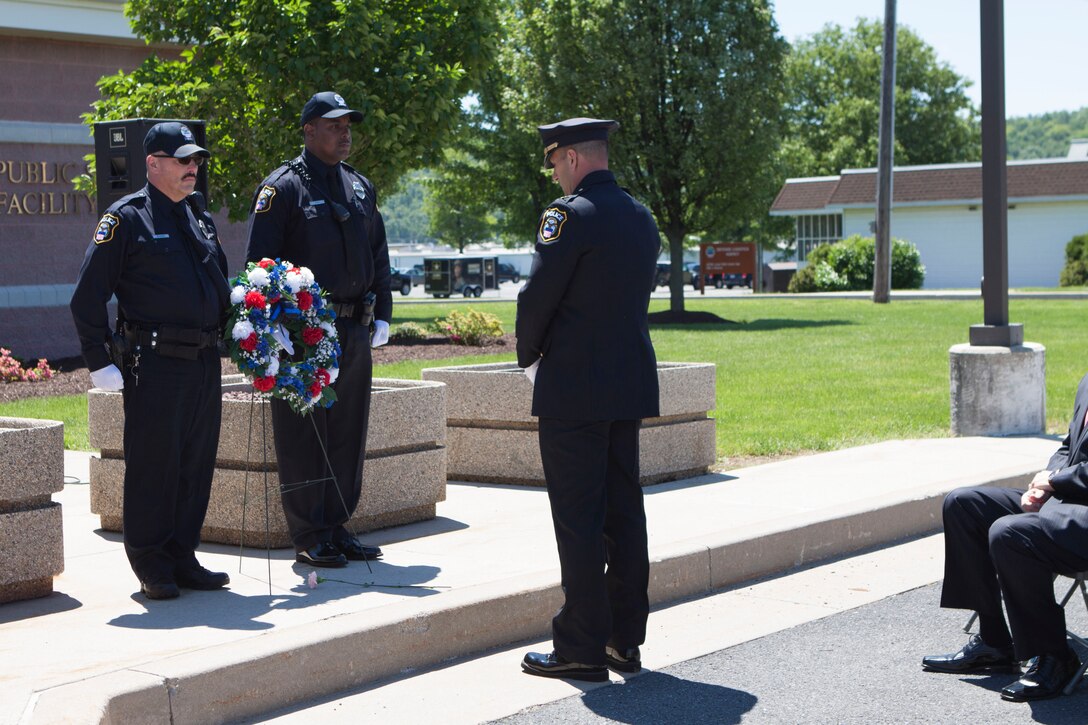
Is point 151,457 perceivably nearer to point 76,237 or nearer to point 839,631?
point 839,631

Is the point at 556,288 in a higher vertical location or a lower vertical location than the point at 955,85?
lower

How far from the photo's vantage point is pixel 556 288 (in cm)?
551

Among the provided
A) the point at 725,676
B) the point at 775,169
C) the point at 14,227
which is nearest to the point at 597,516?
the point at 725,676

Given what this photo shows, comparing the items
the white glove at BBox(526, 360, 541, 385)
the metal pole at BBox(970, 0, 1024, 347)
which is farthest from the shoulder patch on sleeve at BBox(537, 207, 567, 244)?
the metal pole at BBox(970, 0, 1024, 347)

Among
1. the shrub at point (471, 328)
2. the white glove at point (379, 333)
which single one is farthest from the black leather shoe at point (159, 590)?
the shrub at point (471, 328)

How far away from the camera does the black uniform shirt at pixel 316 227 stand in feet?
22.7

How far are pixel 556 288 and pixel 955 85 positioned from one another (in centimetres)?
8264

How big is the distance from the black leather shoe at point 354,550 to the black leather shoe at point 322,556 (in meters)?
0.08

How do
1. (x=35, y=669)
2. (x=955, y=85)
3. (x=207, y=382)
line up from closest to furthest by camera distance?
(x=35, y=669)
(x=207, y=382)
(x=955, y=85)

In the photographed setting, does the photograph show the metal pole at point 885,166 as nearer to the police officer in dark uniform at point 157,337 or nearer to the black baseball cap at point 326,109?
the black baseball cap at point 326,109

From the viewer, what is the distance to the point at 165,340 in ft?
20.5

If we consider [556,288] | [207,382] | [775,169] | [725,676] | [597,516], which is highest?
[775,169]

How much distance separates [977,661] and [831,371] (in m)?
12.4

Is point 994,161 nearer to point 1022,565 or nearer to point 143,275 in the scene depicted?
point 1022,565
